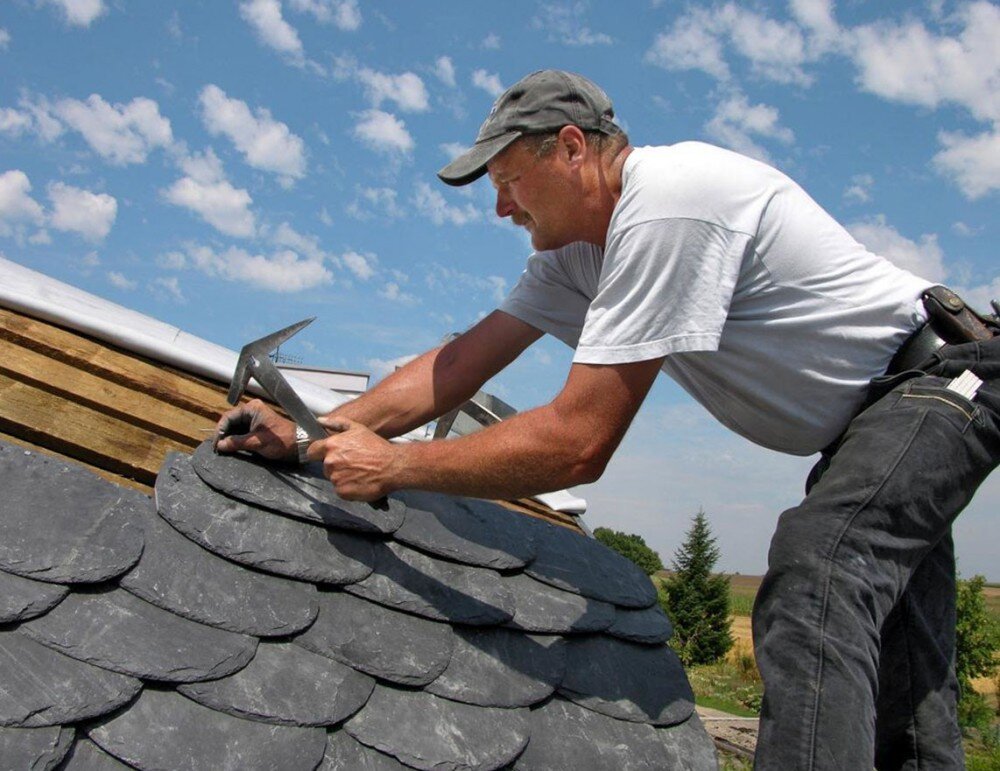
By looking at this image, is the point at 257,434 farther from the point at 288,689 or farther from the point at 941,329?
the point at 941,329

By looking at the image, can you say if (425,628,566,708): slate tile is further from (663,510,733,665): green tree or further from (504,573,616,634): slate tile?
(663,510,733,665): green tree

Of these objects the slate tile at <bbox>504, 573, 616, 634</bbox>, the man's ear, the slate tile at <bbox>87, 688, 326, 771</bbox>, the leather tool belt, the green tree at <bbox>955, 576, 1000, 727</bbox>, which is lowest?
the slate tile at <bbox>87, 688, 326, 771</bbox>

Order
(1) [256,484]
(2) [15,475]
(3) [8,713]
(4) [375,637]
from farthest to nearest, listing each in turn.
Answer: (1) [256,484], (4) [375,637], (2) [15,475], (3) [8,713]

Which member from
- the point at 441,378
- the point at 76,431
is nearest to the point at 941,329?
the point at 441,378

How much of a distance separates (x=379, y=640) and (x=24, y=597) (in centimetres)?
68

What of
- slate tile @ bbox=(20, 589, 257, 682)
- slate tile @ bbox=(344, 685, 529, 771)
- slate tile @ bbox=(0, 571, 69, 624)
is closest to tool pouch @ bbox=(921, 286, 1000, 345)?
slate tile @ bbox=(344, 685, 529, 771)

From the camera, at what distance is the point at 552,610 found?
2209 mm

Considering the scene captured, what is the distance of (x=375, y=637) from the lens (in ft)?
6.17

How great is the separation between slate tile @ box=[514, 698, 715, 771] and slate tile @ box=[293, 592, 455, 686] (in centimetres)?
26

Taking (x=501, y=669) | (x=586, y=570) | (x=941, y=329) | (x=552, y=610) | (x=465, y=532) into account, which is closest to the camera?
(x=501, y=669)

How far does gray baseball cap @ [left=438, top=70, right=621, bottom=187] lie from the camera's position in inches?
84.6

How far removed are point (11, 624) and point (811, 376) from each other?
1.70 meters

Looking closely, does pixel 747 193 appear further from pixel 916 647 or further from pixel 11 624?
pixel 11 624

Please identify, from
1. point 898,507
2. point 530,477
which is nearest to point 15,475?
point 530,477
